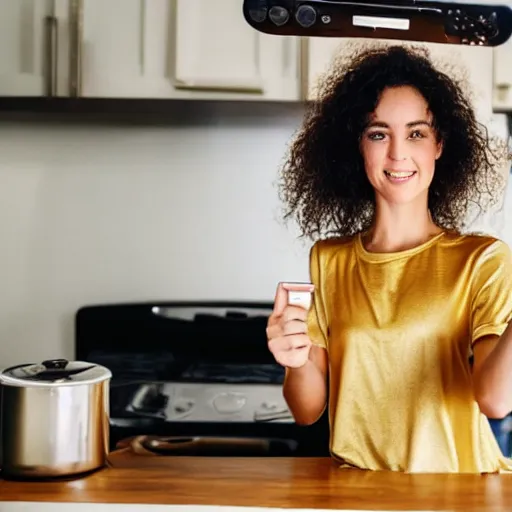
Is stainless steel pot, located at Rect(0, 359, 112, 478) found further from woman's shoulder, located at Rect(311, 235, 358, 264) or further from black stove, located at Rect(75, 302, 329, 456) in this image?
woman's shoulder, located at Rect(311, 235, 358, 264)

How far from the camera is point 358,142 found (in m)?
1.13

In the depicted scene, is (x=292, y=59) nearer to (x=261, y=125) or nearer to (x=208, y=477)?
(x=261, y=125)

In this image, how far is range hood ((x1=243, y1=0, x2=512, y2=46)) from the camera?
1152 mm

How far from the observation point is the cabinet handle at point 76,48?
1257mm

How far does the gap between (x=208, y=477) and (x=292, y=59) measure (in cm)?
69

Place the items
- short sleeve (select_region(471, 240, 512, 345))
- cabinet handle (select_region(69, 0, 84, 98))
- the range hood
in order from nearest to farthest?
1. short sleeve (select_region(471, 240, 512, 345))
2. the range hood
3. cabinet handle (select_region(69, 0, 84, 98))

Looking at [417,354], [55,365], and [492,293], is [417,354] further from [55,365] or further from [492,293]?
[55,365]

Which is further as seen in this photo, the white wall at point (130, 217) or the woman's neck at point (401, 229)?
the white wall at point (130, 217)

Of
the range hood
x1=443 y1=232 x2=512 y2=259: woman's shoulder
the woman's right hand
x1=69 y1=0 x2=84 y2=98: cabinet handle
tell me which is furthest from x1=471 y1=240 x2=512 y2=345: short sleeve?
x1=69 y1=0 x2=84 y2=98: cabinet handle

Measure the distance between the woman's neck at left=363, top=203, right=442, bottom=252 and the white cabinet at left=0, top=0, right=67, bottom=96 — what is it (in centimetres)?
61

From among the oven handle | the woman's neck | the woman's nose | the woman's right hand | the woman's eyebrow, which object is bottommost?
the oven handle

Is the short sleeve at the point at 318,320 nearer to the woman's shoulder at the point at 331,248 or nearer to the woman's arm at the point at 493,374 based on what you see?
the woman's shoulder at the point at 331,248

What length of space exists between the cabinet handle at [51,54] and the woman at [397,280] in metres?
0.46

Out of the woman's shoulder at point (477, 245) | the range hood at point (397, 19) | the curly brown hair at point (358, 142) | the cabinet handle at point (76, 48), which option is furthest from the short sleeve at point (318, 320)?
the cabinet handle at point (76, 48)
